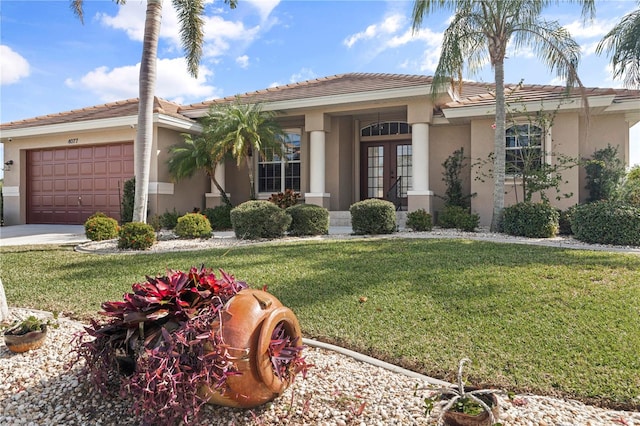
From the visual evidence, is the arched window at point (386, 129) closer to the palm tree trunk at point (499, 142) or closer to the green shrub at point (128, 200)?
the palm tree trunk at point (499, 142)

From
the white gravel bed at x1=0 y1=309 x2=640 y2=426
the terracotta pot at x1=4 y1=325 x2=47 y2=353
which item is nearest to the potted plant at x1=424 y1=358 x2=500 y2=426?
the white gravel bed at x1=0 y1=309 x2=640 y2=426

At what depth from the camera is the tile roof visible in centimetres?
1412

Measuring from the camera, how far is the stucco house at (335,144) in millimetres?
11641

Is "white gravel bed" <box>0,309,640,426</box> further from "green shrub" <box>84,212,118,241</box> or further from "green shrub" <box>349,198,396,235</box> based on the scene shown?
"green shrub" <box>84,212,118,241</box>

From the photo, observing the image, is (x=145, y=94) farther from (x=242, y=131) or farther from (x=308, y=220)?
(x=308, y=220)

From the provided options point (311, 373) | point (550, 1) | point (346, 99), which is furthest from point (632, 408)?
point (346, 99)

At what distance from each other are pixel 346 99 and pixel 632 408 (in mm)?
10891

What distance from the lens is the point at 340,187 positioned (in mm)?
14336

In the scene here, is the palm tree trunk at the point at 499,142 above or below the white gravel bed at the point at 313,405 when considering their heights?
above

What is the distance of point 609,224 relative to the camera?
8070 millimetres

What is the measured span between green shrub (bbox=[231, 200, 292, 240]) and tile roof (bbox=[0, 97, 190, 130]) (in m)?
5.85

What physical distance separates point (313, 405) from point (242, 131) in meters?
10.7

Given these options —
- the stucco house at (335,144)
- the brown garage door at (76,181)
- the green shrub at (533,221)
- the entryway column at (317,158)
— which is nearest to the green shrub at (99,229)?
the stucco house at (335,144)

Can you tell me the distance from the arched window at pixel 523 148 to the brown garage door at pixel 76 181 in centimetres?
1263
